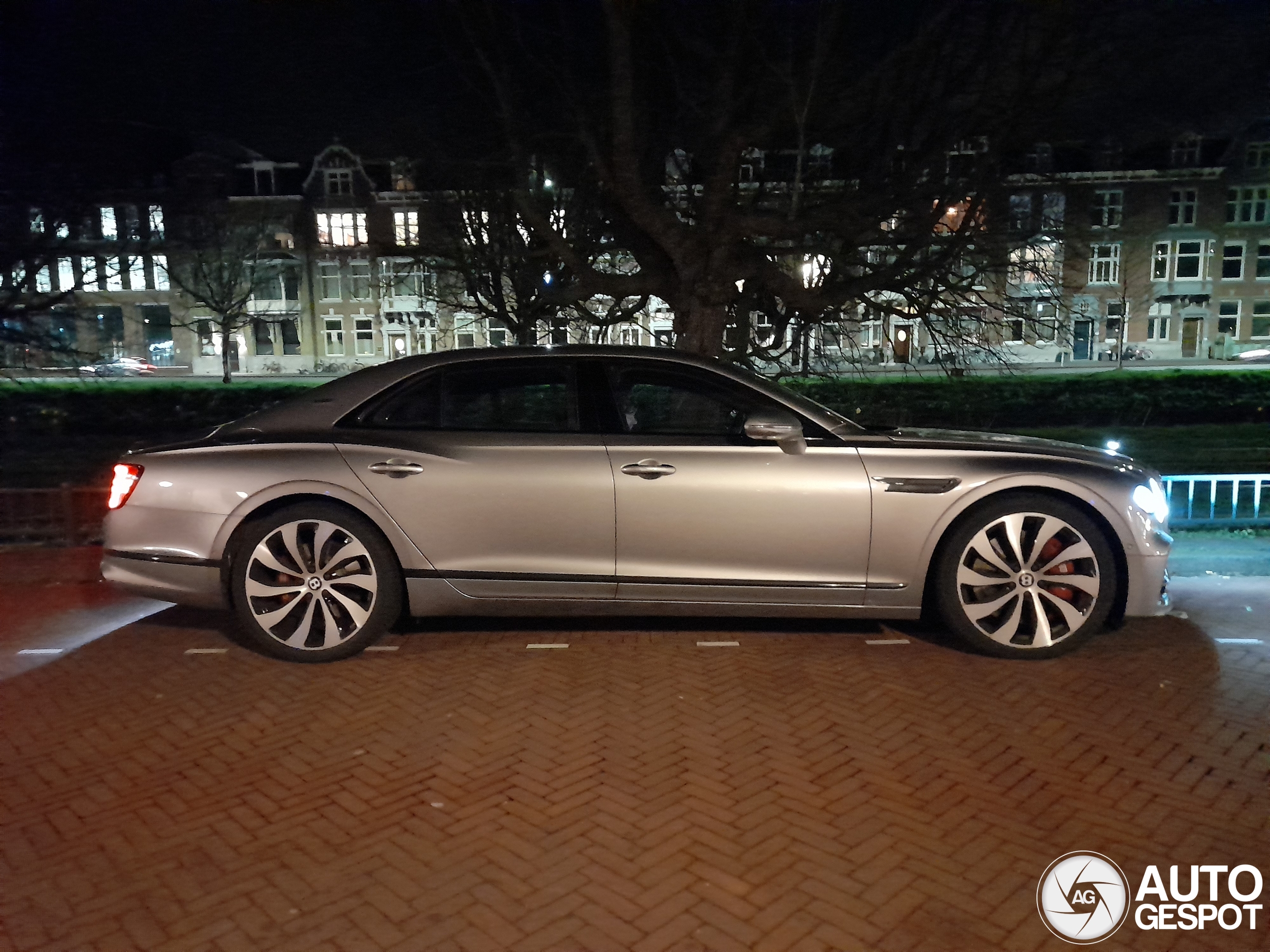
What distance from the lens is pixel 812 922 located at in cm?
280

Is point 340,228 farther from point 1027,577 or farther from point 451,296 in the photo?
point 1027,577

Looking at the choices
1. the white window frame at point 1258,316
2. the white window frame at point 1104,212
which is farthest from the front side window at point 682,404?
the white window frame at point 1258,316

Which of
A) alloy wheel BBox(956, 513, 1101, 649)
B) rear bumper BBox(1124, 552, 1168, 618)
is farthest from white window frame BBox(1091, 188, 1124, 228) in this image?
alloy wheel BBox(956, 513, 1101, 649)

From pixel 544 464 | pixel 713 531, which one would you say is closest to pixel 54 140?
pixel 544 464

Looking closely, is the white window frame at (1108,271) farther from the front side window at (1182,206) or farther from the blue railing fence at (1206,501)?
the blue railing fence at (1206,501)

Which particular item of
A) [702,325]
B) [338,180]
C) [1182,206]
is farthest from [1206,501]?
[338,180]

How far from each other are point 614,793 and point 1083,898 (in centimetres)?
162

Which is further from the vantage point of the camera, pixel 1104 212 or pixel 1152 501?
pixel 1104 212

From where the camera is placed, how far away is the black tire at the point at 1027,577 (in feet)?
16.3

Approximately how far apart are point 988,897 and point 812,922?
1.89 feet

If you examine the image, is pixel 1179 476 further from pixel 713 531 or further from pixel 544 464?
pixel 544 464

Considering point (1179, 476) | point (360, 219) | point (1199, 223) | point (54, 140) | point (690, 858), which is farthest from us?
point (360, 219)

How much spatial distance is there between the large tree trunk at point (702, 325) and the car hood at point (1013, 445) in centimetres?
457

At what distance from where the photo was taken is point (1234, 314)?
44.2 meters
